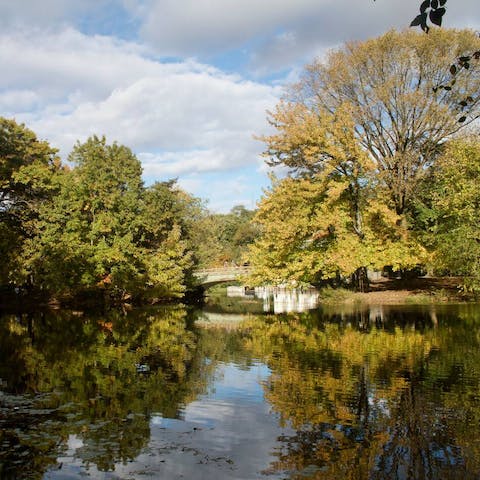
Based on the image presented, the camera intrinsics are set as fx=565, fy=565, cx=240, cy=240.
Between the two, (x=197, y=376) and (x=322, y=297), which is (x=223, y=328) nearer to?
(x=197, y=376)

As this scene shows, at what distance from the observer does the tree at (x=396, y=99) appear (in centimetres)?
3819

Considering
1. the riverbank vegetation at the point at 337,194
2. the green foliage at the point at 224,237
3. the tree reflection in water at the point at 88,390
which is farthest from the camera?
the green foliage at the point at 224,237

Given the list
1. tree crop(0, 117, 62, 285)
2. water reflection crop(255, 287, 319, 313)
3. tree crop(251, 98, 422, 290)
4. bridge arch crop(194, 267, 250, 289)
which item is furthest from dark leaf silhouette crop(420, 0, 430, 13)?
bridge arch crop(194, 267, 250, 289)

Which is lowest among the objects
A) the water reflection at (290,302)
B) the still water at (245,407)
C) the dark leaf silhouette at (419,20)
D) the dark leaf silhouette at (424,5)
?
the water reflection at (290,302)

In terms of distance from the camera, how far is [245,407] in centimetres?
1229

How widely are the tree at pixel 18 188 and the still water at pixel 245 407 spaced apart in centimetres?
2013

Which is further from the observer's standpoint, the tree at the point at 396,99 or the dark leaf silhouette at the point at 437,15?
the tree at the point at 396,99

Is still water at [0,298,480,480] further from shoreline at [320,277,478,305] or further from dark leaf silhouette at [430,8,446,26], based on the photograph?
shoreline at [320,277,478,305]

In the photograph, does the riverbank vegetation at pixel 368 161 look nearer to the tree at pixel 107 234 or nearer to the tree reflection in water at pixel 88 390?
the tree at pixel 107 234

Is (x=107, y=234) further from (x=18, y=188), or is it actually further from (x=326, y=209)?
(x=326, y=209)

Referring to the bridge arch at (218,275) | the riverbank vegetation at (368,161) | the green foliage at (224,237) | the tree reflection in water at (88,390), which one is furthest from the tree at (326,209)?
the green foliage at (224,237)

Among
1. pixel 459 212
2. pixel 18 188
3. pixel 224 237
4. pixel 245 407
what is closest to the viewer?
pixel 245 407

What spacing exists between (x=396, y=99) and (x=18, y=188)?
29468 millimetres

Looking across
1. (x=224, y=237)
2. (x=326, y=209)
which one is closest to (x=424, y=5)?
(x=326, y=209)
